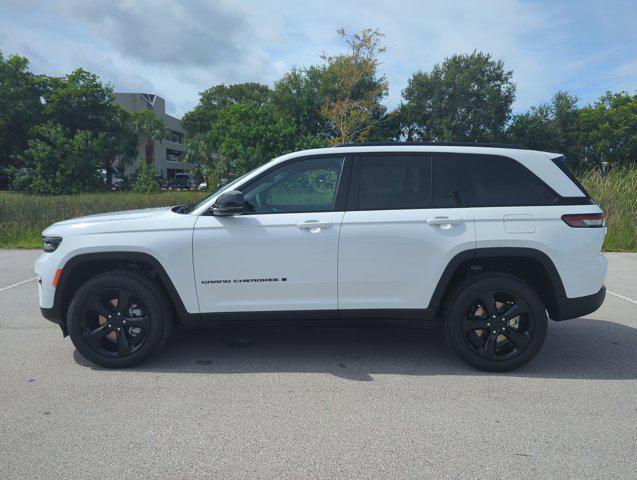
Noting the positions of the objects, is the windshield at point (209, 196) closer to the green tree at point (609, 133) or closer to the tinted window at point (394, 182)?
the tinted window at point (394, 182)

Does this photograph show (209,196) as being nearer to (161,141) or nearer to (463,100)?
(463,100)

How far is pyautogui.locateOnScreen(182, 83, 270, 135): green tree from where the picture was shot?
5934cm

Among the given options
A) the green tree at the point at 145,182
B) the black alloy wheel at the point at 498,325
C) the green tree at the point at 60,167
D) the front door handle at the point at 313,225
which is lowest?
the black alloy wheel at the point at 498,325

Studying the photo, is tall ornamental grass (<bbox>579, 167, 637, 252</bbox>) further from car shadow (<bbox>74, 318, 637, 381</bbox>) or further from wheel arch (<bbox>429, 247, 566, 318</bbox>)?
wheel arch (<bbox>429, 247, 566, 318</bbox>)

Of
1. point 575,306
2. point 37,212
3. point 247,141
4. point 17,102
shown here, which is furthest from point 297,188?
point 17,102

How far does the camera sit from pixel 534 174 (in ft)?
13.7

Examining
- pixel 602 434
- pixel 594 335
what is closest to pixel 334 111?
pixel 594 335

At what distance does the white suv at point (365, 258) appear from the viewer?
159 inches

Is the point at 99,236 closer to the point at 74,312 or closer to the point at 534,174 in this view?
the point at 74,312

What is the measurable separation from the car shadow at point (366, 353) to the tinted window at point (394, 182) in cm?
139

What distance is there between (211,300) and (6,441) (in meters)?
1.65

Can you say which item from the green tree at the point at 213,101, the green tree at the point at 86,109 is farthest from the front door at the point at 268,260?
the green tree at the point at 213,101

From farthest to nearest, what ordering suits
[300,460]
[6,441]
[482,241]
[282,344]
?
[282,344] → [482,241] → [6,441] → [300,460]

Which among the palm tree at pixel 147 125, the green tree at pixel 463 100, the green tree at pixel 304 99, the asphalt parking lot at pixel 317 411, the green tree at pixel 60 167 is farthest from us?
the palm tree at pixel 147 125
